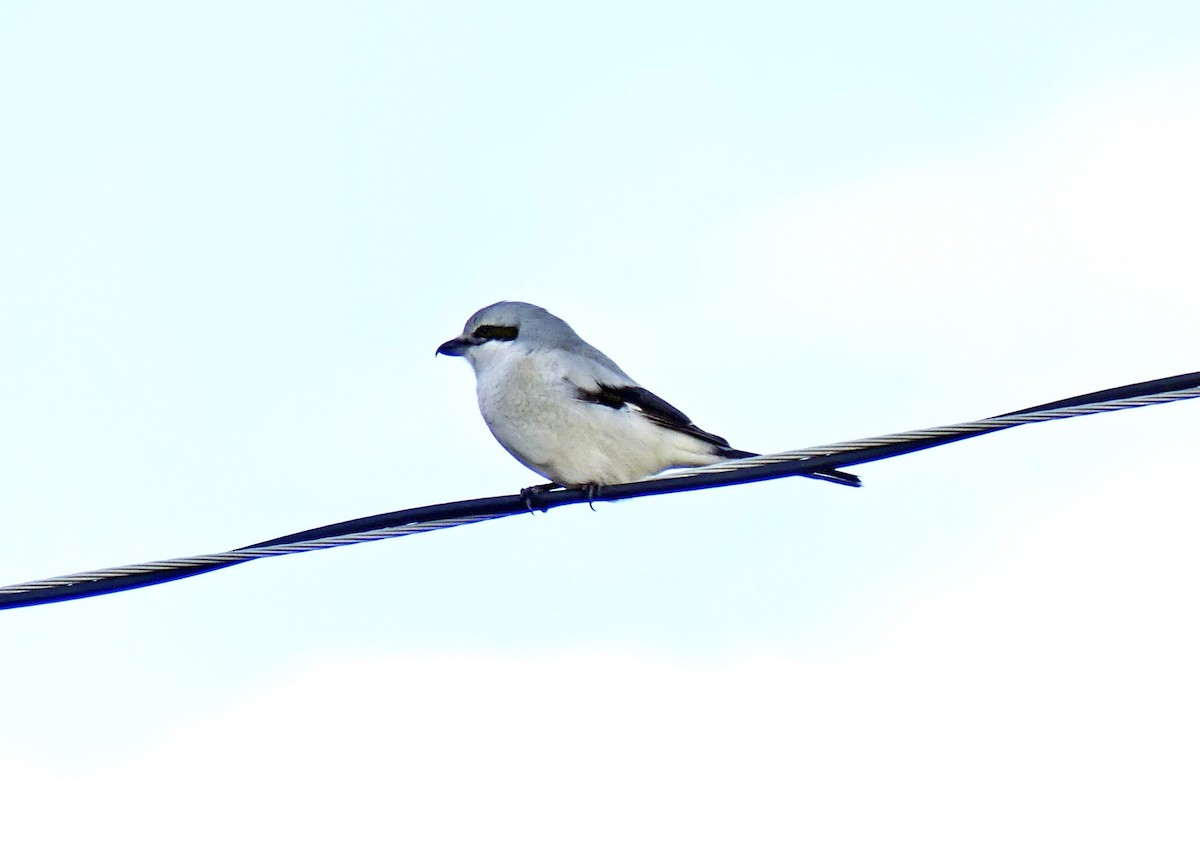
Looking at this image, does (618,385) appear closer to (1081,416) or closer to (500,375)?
(500,375)

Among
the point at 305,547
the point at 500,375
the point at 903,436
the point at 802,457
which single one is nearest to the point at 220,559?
the point at 305,547

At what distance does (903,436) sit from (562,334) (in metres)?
3.41

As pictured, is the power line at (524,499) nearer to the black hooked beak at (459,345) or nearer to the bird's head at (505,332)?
the bird's head at (505,332)

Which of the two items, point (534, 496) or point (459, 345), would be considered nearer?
point (534, 496)

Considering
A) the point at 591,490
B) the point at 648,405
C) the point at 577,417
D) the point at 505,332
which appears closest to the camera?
the point at 591,490

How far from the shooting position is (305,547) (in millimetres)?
4922

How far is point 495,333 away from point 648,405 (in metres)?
1.05

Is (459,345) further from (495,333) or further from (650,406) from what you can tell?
(650,406)

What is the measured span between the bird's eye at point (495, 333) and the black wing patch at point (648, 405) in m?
0.76

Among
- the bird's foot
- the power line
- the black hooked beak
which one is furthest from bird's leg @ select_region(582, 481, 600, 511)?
the black hooked beak

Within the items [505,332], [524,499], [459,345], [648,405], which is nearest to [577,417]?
[648,405]

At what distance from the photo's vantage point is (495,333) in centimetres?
775

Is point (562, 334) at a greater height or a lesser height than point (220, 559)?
greater

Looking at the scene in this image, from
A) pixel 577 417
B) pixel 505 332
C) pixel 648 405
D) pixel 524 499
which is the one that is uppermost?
pixel 505 332
